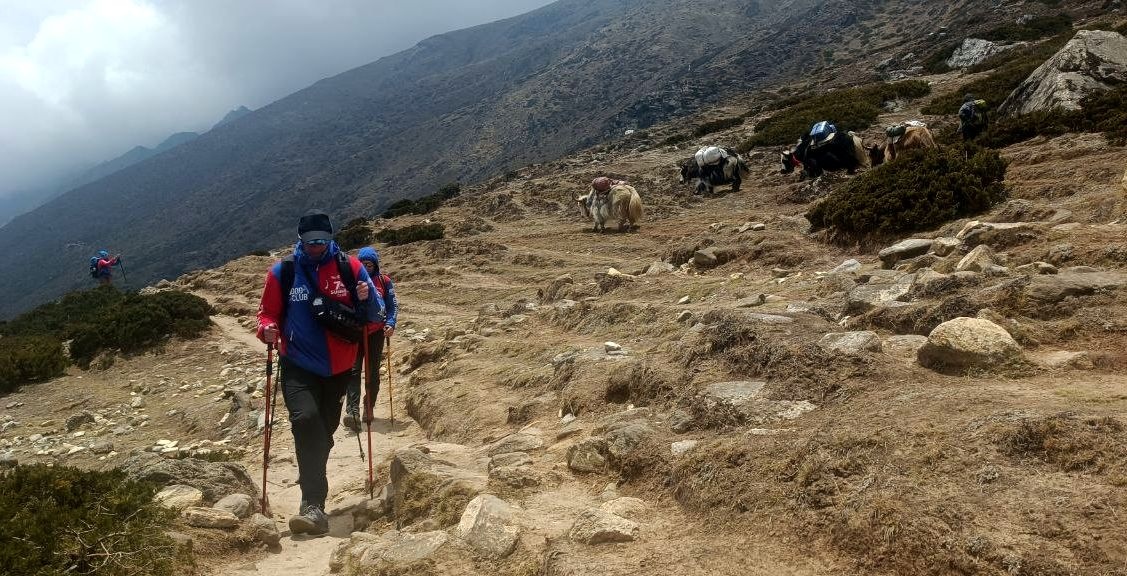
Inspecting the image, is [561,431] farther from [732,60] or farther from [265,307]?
[732,60]

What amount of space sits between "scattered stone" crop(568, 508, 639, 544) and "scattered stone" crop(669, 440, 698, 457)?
63 cm

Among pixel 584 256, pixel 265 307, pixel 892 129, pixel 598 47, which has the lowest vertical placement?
pixel 584 256

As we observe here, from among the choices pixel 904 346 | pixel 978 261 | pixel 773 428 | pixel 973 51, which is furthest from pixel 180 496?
pixel 973 51

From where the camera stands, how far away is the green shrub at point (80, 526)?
116 inches

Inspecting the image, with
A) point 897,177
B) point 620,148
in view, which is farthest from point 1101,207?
point 620,148

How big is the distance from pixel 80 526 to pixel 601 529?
8.56 ft

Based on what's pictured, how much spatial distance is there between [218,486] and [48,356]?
1316cm

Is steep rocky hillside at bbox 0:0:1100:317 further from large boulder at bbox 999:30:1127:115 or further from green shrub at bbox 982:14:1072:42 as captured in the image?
large boulder at bbox 999:30:1127:115

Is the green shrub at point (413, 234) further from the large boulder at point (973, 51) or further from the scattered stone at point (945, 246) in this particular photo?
the large boulder at point (973, 51)

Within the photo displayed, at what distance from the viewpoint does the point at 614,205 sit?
17266 mm

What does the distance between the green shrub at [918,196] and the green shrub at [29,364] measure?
16096mm

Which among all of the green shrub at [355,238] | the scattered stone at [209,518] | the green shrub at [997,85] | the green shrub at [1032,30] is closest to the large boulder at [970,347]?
the scattered stone at [209,518]

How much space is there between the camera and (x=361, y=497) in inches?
196

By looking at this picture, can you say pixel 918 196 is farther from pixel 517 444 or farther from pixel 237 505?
pixel 237 505
